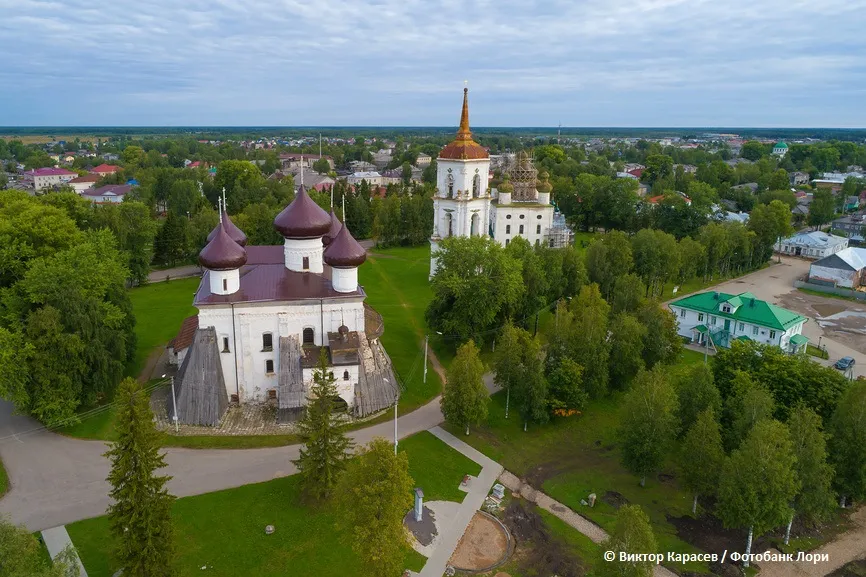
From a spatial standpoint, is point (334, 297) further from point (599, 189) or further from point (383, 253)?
point (599, 189)

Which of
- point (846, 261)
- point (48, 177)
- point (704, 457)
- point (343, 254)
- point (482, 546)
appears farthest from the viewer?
point (48, 177)

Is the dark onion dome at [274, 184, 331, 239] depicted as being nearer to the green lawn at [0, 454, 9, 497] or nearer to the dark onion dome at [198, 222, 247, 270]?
A: the dark onion dome at [198, 222, 247, 270]

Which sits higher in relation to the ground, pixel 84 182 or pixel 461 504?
pixel 84 182

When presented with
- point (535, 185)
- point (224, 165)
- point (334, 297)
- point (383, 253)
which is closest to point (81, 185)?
point (224, 165)

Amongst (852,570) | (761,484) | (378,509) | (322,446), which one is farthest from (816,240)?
(378,509)

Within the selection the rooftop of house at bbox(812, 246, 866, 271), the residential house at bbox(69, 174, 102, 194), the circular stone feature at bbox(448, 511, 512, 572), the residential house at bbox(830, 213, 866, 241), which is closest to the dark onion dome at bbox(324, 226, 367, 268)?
the circular stone feature at bbox(448, 511, 512, 572)

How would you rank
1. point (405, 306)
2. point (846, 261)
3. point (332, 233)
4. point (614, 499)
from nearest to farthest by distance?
point (614, 499) < point (332, 233) < point (405, 306) < point (846, 261)

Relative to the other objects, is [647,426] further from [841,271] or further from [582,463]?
[841,271]
